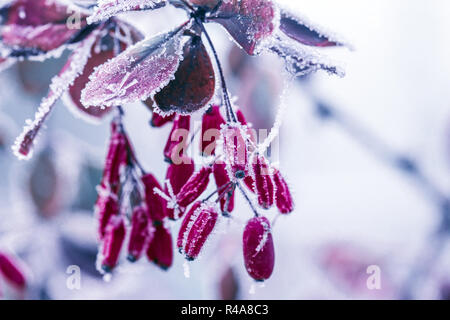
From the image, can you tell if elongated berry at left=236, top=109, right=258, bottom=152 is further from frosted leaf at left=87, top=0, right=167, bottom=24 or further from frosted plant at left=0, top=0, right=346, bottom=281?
frosted leaf at left=87, top=0, right=167, bottom=24

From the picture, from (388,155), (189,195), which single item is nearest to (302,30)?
(189,195)

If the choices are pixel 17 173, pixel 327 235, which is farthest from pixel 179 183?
pixel 327 235

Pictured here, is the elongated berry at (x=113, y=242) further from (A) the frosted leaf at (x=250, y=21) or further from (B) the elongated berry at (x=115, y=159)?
(A) the frosted leaf at (x=250, y=21)

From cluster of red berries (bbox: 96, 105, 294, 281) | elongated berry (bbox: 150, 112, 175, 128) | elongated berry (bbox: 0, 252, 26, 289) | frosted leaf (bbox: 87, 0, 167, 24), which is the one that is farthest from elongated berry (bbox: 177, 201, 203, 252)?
elongated berry (bbox: 0, 252, 26, 289)

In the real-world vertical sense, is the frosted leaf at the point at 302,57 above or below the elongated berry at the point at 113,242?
above

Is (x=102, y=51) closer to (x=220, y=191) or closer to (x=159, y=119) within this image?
(x=159, y=119)

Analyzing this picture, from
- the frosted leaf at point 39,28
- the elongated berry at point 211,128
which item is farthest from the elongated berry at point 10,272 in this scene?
the elongated berry at point 211,128

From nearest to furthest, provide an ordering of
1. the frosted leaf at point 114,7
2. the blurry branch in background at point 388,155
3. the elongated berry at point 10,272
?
the frosted leaf at point 114,7, the elongated berry at point 10,272, the blurry branch in background at point 388,155
